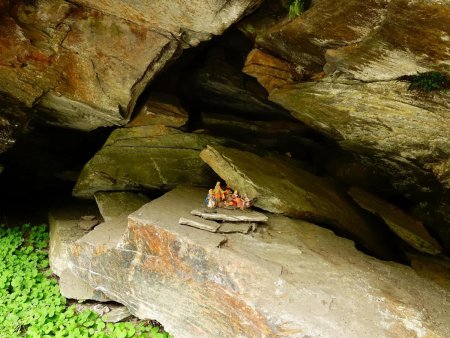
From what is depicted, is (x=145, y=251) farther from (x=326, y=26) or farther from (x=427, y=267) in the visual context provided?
(x=427, y=267)

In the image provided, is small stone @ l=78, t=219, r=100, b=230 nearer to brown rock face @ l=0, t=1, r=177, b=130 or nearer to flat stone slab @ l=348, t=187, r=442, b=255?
brown rock face @ l=0, t=1, r=177, b=130

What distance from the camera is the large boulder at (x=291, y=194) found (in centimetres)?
827

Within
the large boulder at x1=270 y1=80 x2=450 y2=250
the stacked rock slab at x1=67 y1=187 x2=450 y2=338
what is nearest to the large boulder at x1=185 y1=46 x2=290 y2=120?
the large boulder at x1=270 y1=80 x2=450 y2=250

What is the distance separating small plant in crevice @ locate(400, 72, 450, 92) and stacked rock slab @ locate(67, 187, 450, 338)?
344cm

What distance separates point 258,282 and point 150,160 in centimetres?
542

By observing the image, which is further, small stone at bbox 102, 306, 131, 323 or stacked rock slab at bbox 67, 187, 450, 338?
small stone at bbox 102, 306, 131, 323

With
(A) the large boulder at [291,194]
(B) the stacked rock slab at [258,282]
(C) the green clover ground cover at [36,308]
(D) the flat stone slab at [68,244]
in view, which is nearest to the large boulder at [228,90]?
(A) the large boulder at [291,194]

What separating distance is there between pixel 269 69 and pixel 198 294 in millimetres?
5487

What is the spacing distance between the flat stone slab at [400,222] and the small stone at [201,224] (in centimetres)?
466

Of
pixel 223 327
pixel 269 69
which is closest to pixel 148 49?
pixel 269 69

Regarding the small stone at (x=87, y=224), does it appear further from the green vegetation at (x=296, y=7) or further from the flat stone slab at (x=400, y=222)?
the green vegetation at (x=296, y=7)

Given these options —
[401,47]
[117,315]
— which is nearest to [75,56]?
[117,315]

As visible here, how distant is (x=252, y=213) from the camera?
779cm

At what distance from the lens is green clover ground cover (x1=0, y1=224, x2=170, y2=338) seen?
8031 mm
